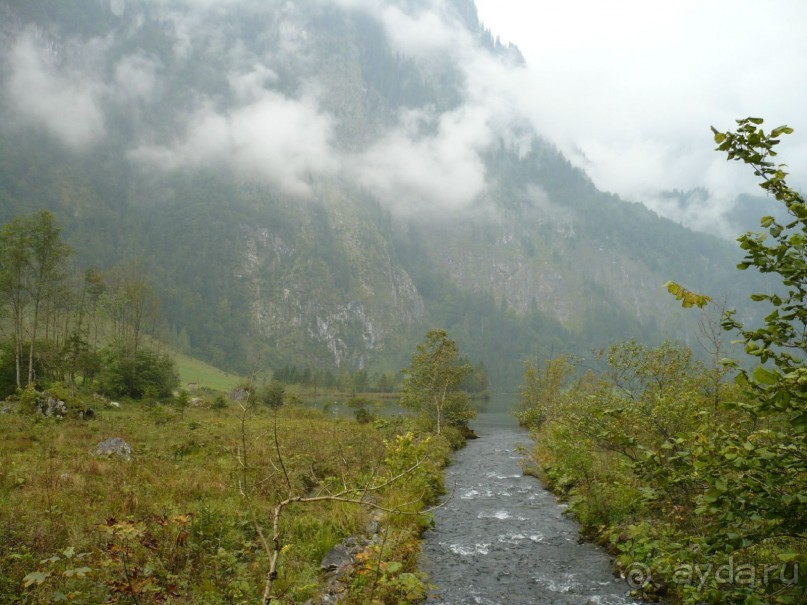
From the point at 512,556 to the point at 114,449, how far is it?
18391 millimetres

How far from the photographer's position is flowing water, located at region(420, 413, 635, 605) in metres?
12.6

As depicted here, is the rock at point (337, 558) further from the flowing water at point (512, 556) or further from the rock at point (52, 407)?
the rock at point (52, 407)

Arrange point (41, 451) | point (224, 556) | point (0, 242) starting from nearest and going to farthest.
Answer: point (224, 556), point (41, 451), point (0, 242)

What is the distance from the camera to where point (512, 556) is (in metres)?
15.6

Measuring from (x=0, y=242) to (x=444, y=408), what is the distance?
50.1 m

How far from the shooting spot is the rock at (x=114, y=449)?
850 inches

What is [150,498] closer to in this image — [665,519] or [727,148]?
[665,519]

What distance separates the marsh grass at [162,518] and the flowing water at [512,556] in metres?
1.42

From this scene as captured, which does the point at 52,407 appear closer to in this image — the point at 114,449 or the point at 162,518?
the point at 114,449

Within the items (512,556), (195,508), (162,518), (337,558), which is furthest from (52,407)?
(512,556)

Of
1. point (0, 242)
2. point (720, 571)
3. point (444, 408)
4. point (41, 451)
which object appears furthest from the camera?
point (444, 408)

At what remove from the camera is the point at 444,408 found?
2208 inches

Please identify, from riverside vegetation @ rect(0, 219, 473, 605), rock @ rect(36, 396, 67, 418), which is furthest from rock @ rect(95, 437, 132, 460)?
rock @ rect(36, 396, 67, 418)

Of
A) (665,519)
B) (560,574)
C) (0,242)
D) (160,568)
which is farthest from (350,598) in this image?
(0,242)
